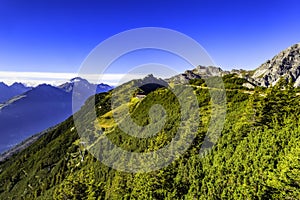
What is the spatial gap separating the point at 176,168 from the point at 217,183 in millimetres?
12313

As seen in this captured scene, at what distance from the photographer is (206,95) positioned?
464ft

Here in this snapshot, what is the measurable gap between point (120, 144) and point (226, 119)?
104 meters

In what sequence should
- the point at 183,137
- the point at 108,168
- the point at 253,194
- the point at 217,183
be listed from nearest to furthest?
the point at 253,194, the point at 217,183, the point at 183,137, the point at 108,168

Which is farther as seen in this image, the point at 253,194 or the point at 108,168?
the point at 108,168

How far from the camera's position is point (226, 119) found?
86.7 meters

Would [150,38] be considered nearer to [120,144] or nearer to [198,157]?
[198,157]

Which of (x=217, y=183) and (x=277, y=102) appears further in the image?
(x=277, y=102)

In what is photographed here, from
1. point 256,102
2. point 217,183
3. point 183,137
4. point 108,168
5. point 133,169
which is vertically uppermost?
point 256,102

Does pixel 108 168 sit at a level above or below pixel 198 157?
below

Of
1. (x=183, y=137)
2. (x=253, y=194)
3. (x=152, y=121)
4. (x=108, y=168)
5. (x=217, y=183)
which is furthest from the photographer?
(x=152, y=121)

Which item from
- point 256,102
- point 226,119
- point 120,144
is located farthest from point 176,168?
point 120,144

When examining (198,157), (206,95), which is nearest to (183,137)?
(198,157)

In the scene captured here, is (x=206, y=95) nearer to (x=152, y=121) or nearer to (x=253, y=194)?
(x=152, y=121)

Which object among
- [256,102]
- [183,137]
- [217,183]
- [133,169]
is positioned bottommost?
[133,169]
